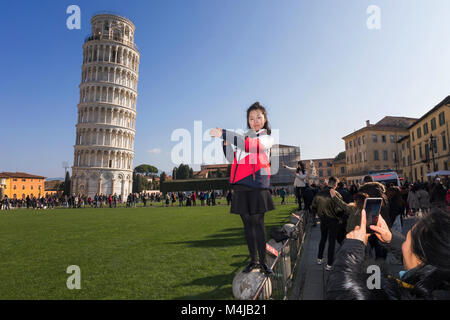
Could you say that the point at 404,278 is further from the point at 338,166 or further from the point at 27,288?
the point at 338,166

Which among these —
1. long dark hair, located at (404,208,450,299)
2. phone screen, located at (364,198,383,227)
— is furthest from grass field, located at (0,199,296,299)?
long dark hair, located at (404,208,450,299)

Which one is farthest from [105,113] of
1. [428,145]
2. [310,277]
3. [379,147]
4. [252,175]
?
[252,175]

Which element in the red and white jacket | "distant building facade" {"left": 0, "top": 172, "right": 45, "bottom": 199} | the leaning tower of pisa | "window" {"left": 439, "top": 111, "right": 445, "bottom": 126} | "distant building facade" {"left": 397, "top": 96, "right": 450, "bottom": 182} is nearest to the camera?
the red and white jacket

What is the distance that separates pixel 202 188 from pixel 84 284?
68.0 meters

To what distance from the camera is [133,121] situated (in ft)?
246

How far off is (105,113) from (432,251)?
249 feet

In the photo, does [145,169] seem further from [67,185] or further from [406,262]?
[406,262]

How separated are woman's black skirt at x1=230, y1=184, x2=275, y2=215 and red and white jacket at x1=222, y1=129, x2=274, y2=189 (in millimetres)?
96

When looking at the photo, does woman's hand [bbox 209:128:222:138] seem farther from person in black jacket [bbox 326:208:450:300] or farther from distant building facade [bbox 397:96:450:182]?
distant building facade [bbox 397:96:450:182]

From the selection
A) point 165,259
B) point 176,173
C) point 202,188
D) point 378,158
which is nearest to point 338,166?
point 378,158

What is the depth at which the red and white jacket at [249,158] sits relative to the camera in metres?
3.15

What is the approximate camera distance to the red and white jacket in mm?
3152

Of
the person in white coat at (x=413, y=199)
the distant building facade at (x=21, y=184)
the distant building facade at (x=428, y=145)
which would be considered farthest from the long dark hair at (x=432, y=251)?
the distant building facade at (x=21, y=184)
